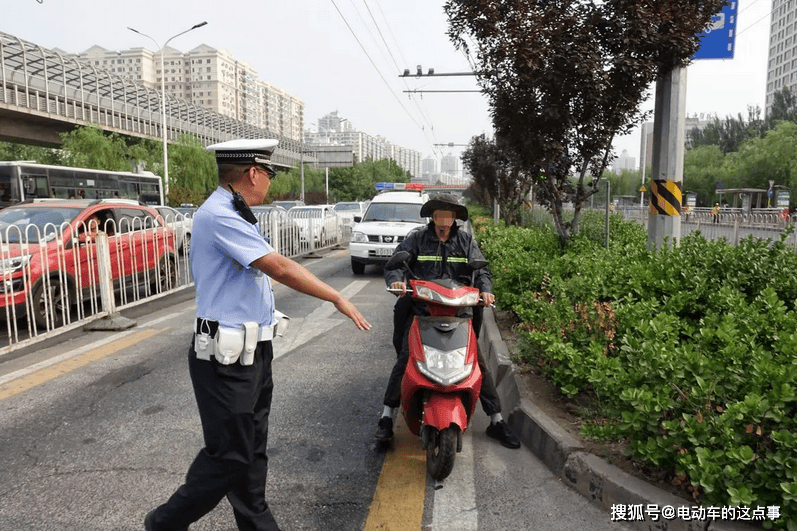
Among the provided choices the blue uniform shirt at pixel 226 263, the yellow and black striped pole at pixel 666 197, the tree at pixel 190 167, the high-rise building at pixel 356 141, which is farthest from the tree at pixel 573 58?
the high-rise building at pixel 356 141

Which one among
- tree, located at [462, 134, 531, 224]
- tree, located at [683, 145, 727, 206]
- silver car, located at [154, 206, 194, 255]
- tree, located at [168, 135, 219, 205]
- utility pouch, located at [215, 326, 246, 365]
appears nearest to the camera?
utility pouch, located at [215, 326, 246, 365]

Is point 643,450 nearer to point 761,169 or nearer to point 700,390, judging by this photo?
point 700,390

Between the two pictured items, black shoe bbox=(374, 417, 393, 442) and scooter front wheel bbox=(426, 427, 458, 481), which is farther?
black shoe bbox=(374, 417, 393, 442)

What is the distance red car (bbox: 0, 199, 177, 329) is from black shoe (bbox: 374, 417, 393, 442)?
394 cm

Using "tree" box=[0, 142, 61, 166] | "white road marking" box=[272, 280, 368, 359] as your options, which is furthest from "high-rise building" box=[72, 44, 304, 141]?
"white road marking" box=[272, 280, 368, 359]

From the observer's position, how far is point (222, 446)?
234cm

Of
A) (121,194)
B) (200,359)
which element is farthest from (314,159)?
(200,359)

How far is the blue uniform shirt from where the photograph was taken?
7.63ft

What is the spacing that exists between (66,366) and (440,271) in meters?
3.98

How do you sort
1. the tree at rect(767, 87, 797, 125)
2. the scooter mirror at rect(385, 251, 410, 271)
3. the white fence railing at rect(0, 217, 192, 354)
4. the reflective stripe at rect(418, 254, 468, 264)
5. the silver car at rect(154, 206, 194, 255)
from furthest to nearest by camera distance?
the tree at rect(767, 87, 797, 125), the silver car at rect(154, 206, 194, 255), the white fence railing at rect(0, 217, 192, 354), the reflective stripe at rect(418, 254, 468, 264), the scooter mirror at rect(385, 251, 410, 271)

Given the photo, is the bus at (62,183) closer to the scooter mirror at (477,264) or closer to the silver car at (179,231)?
the silver car at (179,231)

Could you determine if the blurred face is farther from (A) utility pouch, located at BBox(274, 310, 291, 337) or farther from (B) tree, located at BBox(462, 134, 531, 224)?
(B) tree, located at BBox(462, 134, 531, 224)

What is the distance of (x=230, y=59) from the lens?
123 meters

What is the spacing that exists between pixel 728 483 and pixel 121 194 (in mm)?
22883
